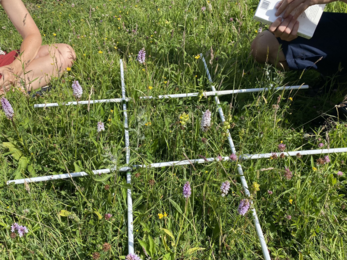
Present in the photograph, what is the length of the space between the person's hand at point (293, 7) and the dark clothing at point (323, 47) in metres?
0.40

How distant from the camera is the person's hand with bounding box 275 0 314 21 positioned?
1866mm

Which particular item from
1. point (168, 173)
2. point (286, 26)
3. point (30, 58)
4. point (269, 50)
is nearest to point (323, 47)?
point (269, 50)

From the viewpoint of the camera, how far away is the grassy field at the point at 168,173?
4.94 feet

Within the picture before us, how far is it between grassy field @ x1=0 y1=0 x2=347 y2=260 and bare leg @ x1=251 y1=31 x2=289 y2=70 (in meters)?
0.13

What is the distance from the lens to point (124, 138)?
2.08 meters

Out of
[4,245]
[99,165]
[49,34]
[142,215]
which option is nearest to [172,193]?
[142,215]

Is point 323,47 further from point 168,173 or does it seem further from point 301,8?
point 168,173

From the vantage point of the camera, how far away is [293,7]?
1.91 meters

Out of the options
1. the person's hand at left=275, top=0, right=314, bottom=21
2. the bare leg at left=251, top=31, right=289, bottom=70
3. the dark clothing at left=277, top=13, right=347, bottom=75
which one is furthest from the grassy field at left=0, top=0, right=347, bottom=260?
the person's hand at left=275, top=0, right=314, bottom=21

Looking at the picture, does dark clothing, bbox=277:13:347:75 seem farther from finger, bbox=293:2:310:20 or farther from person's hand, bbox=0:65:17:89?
person's hand, bbox=0:65:17:89

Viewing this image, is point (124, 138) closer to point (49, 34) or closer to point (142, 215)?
point (142, 215)

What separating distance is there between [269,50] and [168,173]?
4.88 feet

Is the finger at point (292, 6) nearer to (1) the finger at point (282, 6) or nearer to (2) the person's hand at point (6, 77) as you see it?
(1) the finger at point (282, 6)

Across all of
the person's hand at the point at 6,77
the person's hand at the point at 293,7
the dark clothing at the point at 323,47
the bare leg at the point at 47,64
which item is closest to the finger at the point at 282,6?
the person's hand at the point at 293,7
